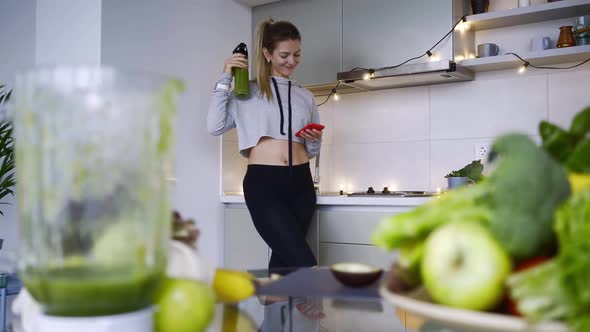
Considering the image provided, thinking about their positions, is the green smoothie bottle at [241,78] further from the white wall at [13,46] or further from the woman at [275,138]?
the white wall at [13,46]

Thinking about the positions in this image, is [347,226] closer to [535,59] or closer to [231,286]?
[535,59]

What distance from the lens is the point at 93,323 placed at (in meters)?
0.43

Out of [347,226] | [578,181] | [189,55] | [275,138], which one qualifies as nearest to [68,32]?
[189,55]

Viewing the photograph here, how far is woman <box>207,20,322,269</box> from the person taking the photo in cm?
246

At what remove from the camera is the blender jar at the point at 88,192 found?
42cm

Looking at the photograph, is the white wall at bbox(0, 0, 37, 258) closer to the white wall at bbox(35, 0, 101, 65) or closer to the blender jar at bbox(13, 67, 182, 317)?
the white wall at bbox(35, 0, 101, 65)

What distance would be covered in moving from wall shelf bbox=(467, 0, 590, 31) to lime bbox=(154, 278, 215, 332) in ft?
8.67

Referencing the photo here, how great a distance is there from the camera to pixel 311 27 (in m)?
3.28

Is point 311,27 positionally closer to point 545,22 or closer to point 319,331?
point 545,22

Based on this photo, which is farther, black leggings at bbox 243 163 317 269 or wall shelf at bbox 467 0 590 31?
wall shelf at bbox 467 0 590 31

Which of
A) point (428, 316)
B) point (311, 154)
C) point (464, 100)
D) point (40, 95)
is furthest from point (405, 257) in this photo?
point (464, 100)

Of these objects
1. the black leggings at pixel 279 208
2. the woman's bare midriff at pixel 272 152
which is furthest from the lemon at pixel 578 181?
the woman's bare midriff at pixel 272 152

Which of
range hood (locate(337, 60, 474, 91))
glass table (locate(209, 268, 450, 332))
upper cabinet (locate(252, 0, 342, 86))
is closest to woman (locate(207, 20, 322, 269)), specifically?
range hood (locate(337, 60, 474, 91))

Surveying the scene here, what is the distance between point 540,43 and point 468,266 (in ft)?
8.92
